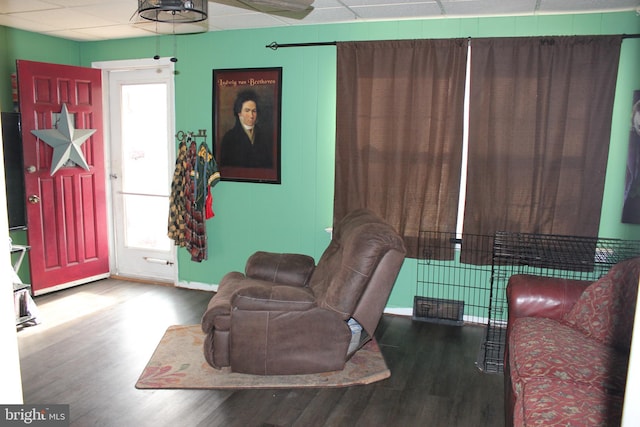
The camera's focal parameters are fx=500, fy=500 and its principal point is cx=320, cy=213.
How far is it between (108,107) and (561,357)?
4708 mm

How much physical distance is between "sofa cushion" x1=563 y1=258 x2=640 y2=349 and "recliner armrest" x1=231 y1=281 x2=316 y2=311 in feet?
4.88

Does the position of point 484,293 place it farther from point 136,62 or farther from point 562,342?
point 136,62

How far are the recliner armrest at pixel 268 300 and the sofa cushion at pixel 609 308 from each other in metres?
1.49

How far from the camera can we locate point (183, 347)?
3.52 m

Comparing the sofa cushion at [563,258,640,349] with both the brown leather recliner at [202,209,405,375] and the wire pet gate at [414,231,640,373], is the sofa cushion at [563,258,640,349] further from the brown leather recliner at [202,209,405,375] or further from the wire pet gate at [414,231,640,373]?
the brown leather recliner at [202,209,405,375]

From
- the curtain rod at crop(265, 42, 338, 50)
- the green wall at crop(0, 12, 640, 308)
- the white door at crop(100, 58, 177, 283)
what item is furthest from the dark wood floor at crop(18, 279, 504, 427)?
the curtain rod at crop(265, 42, 338, 50)

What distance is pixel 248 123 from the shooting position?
4504 mm

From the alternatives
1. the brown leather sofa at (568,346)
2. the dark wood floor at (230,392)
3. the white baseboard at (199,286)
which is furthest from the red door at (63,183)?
the brown leather sofa at (568,346)

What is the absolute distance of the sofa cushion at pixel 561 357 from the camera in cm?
212

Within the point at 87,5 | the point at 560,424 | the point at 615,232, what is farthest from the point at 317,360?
the point at 87,5

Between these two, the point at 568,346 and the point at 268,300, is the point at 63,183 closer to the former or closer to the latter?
the point at 268,300

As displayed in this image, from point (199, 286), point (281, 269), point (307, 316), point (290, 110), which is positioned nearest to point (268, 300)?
→ point (307, 316)

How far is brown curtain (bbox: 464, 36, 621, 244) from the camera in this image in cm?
356

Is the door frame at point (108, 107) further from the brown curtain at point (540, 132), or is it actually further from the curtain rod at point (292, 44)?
the brown curtain at point (540, 132)
